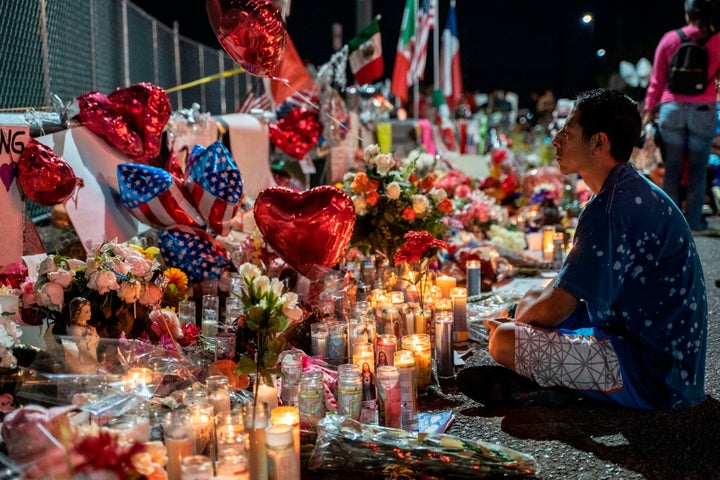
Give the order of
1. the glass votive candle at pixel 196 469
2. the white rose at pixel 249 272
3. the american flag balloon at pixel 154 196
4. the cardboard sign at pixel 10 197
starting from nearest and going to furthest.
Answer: the glass votive candle at pixel 196 469 → the white rose at pixel 249 272 → the cardboard sign at pixel 10 197 → the american flag balloon at pixel 154 196

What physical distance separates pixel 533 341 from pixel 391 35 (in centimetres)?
2891

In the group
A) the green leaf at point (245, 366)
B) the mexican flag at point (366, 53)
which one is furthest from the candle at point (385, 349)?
the mexican flag at point (366, 53)

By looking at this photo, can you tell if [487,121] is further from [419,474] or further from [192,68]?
[419,474]

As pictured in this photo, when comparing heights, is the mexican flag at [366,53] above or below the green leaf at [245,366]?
above

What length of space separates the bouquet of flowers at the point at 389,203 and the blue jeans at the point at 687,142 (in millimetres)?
3846

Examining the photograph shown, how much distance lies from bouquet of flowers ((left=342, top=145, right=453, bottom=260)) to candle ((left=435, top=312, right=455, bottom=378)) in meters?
1.57

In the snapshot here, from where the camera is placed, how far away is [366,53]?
9.29 meters

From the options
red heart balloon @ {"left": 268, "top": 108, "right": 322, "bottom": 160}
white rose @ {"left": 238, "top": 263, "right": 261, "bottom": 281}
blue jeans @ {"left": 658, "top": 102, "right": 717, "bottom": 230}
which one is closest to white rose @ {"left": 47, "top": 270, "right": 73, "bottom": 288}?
white rose @ {"left": 238, "top": 263, "right": 261, "bottom": 281}

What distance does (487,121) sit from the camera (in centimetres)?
1817

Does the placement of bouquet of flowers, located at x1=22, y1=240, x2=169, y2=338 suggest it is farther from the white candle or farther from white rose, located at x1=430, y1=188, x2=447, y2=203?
white rose, located at x1=430, y1=188, x2=447, y2=203

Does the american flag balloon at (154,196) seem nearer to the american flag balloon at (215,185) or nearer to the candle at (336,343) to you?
the american flag balloon at (215,185)

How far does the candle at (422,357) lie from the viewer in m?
3.70

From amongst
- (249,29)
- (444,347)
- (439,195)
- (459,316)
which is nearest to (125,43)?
(249,29)

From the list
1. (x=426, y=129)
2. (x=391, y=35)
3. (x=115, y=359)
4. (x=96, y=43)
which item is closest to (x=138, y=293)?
(x=115, y=359)
